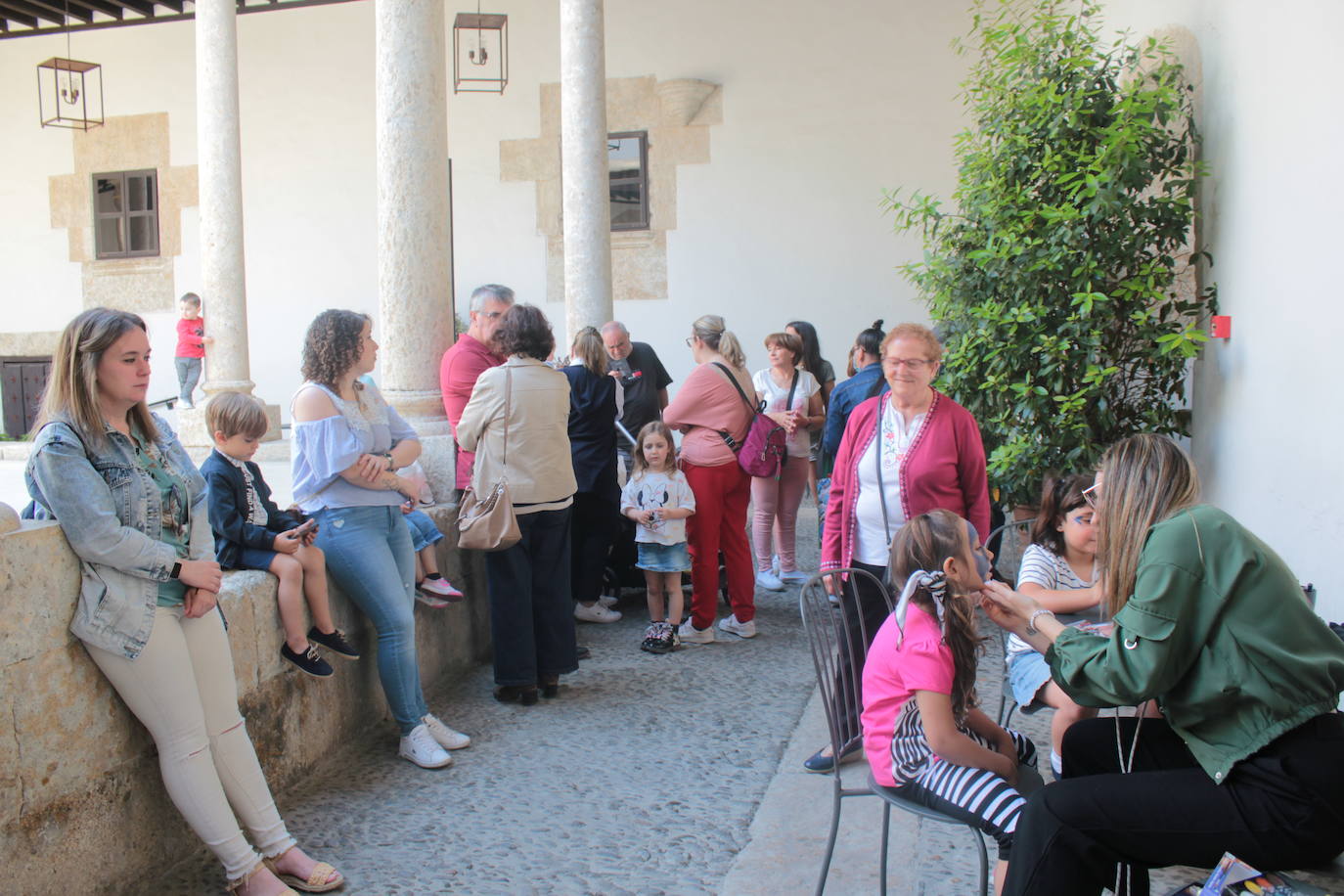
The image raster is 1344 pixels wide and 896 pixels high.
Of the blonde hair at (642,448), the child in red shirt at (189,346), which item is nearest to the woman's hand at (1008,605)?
the blonde hair at (642,448)

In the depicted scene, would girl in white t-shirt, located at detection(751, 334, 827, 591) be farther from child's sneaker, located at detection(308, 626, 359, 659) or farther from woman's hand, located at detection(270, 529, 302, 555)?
woman's hand, located at detection(270, 529, 302, 555)

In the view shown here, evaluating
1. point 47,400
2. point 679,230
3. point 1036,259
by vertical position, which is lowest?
point 47,400

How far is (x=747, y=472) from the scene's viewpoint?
204 inches

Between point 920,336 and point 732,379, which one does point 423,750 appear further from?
point 732,379

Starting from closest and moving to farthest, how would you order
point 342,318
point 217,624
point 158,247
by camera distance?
point 217,624 → point 342,318 → point 158,247

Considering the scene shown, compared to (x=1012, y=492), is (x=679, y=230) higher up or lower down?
higher up

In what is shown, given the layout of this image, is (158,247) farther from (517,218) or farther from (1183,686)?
(1183,686)

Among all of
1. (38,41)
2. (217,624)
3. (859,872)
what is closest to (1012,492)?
(859,872)

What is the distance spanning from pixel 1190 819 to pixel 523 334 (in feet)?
9.27

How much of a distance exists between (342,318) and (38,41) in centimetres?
1230

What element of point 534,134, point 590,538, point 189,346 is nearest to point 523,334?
point 590,538

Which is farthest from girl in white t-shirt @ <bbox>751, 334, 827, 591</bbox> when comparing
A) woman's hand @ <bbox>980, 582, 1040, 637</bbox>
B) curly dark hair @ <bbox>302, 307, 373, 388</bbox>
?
woman's hand @ <bbox>980, 582, 1040, 637</bbox>

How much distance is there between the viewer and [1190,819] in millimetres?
1996

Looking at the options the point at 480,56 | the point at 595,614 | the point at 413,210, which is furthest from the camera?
the point at 480,56
